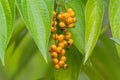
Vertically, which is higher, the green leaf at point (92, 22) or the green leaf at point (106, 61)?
the green leaf at point (92, 22)

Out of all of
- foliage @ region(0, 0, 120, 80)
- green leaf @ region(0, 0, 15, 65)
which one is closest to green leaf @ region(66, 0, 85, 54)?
foliage @ region(0, 0, 120, 80)

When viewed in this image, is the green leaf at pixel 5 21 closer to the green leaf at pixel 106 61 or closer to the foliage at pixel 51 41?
the foliage at pixel 51 41

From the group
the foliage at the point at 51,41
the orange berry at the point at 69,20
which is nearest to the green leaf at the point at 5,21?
the foliage at the point at 51,41

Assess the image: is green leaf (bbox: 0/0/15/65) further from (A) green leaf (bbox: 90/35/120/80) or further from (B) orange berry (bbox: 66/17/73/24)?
(A) green leaf (bbox: 90/35/120/80)

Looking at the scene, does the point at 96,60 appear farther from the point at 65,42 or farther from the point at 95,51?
the point at 65,42

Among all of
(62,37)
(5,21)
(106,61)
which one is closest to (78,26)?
(62,37)

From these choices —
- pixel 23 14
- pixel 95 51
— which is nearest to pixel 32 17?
pixel 23 14

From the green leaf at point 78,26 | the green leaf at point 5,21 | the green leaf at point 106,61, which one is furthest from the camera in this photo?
the green leaf at point 106,61
